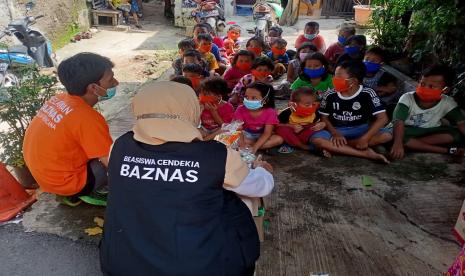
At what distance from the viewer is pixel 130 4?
13359mm

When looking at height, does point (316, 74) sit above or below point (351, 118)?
above

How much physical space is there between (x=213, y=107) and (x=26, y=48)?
580cm

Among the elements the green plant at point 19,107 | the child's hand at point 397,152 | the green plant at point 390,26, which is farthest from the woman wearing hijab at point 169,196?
the green plant at point 390,26

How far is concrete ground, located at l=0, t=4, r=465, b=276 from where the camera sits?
2.53m

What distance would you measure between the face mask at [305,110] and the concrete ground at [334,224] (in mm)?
442

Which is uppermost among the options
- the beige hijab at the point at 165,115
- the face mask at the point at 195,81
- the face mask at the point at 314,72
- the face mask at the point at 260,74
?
the beige hijab at the point at 165,115

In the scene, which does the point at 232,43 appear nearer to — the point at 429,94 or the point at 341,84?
the point at 341,84

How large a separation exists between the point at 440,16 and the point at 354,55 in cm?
129

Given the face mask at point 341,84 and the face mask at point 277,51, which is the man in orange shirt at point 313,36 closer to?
the face mask at point 277,51

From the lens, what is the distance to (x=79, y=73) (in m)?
2.77

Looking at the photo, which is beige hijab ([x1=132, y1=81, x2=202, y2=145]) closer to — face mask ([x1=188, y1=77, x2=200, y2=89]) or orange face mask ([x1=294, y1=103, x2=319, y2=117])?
orange face mask ([x1=294, y1=103, x2=319, y2=117])

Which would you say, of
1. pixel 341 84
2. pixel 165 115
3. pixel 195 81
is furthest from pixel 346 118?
pixel 165 115

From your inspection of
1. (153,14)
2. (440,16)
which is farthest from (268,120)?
(153,14)

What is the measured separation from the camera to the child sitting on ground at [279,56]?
680 centimetres
